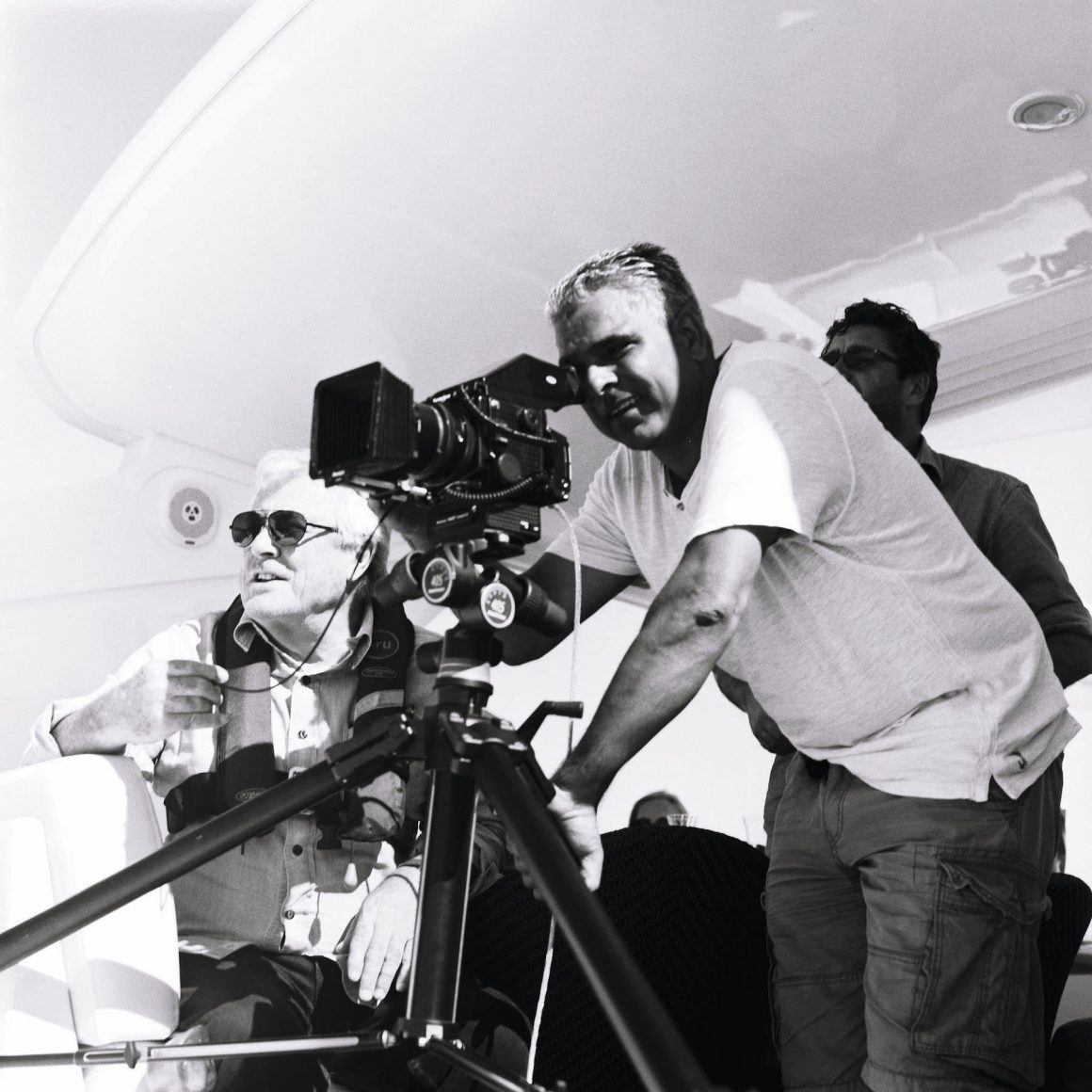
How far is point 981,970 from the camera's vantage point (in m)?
1.19

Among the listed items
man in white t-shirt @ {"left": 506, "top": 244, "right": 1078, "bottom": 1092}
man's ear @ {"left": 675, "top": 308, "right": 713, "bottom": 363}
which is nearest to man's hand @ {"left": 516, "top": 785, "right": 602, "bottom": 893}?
man in white t-shirt @ {"left": 506, "top": 244, "right": 1078, "bottom": 1092}

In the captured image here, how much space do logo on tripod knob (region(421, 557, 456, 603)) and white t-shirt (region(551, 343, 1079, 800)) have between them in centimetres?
34

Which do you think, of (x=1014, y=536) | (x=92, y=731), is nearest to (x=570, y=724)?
(x=92, y=731)

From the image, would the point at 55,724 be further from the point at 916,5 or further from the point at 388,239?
the point at 916,5

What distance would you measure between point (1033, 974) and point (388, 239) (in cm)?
164

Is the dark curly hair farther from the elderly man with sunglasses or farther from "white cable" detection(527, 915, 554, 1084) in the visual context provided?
"white cable" detection(527, 915, 554, 1084)

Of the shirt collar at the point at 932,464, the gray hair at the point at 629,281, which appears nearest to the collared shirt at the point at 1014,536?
the shirt collar at the point at 932,464

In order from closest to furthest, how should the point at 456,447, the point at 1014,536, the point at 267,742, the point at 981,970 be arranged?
1. the point at 456,447
2. the point at 981,970
3. the point at 267,742
4. the point at 1014,536

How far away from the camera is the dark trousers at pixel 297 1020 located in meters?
1.33

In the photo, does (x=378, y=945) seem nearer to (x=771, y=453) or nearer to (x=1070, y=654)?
(x=771, y=453)

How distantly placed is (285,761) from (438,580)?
74cm

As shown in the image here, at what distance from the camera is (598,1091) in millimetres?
1394

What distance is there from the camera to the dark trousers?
133cm

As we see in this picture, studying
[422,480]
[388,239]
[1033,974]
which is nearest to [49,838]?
[422,480]
